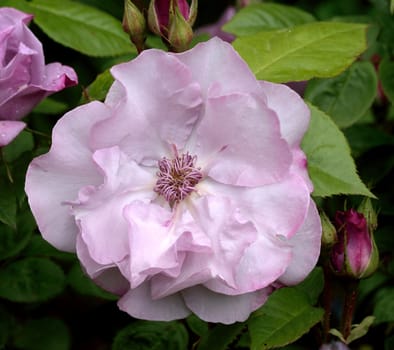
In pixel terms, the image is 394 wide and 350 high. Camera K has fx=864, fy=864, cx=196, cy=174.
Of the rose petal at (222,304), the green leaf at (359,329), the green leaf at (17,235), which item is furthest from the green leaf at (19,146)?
the green leaf at (359,329)

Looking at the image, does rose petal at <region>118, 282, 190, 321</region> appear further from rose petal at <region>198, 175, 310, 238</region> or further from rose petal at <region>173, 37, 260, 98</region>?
rose petal at <region>173, 37, 260, 98</region>

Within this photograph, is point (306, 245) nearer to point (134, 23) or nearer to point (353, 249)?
point (353, 249)

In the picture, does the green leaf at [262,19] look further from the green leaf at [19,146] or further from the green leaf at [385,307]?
the green leaf at [385,307]

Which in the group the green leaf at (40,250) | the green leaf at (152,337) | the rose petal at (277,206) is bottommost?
the green leaf at (152,337)

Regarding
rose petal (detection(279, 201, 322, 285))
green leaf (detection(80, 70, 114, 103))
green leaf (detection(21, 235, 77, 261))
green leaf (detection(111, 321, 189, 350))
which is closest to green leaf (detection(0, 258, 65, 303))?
green leaf (detection(21, 235, 77, 261))

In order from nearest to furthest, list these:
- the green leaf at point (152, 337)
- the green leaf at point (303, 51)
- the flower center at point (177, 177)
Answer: the flower center at point (177, 177) < the green leaf at point (303, 51) < the green leaf at point (152, 337)

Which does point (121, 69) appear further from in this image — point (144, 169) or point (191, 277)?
point (191, 277)
